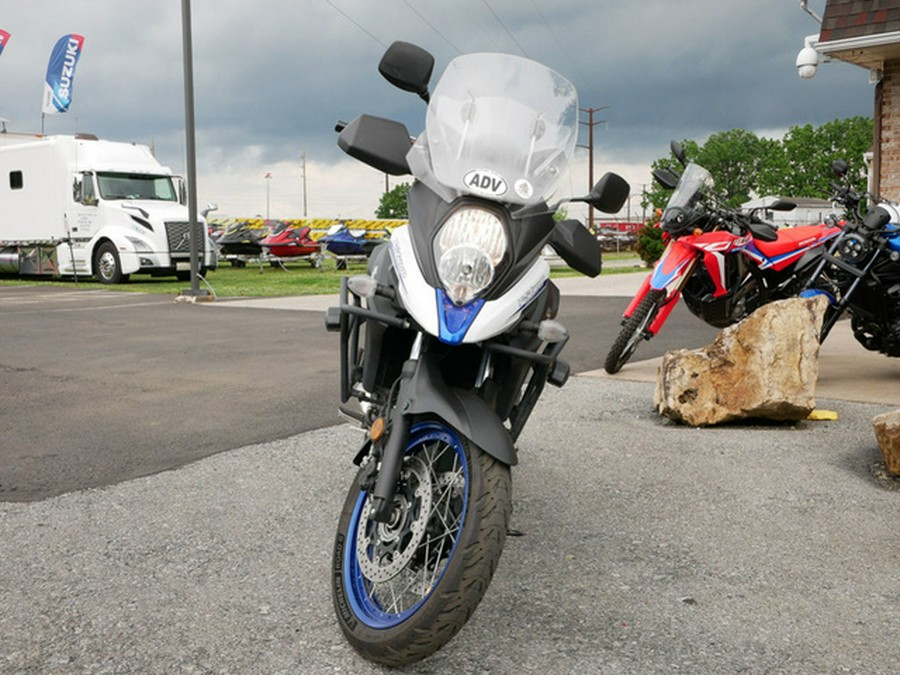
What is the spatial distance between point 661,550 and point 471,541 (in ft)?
4.19

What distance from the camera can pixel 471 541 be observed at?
2.37 meters

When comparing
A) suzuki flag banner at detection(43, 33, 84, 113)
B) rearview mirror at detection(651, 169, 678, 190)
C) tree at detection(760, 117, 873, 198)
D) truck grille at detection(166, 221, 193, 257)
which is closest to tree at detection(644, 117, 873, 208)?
tree at detection(760, 117, 873, 198)

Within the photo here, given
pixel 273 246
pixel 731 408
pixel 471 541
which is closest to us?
pixel 471 541

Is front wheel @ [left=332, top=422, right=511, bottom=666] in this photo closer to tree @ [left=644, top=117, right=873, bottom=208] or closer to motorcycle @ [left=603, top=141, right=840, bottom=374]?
motorcycle @ [left=603, top=141, right=840, bottom=374]

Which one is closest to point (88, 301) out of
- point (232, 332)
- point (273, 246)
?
point (232, 332)

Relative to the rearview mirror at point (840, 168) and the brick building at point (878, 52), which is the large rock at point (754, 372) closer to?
the rearview mirror at point (840, 168)

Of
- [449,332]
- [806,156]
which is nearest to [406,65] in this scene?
[449,332]

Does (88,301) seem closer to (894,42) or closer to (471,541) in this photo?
(894,42)

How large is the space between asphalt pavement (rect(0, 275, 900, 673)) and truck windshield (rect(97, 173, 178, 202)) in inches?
712

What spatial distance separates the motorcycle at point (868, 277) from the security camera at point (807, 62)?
9.03 meters

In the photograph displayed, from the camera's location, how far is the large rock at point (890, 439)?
4222 millimetres

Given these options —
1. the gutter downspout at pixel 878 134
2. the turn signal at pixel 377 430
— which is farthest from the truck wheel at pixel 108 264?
the turn signal at pixel 377 430

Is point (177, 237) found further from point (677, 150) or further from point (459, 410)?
point (459, 410)

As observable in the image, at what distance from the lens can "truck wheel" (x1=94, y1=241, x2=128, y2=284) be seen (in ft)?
68.5
